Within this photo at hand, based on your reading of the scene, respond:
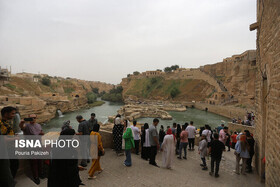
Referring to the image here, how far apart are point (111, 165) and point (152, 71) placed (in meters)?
74.3

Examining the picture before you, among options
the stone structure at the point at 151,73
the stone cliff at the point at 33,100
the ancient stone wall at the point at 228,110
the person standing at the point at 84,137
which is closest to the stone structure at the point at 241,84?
the ancient stone wall at the point at 228,110

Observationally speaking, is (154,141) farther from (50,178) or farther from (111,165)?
(50,178)

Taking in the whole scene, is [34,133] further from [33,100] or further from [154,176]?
[33,100]

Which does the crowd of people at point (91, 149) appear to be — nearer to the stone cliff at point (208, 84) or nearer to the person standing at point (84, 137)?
the person standing at point (84, 137)

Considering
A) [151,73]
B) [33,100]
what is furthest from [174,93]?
[33,100]

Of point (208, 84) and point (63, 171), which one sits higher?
point (208, 84)

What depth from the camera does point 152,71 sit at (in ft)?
255

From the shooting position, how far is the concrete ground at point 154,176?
387 centimetres

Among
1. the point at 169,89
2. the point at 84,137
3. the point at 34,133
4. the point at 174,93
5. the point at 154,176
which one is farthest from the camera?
the point at 169,89

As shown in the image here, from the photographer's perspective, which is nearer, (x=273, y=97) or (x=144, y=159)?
(x=273, y=97)

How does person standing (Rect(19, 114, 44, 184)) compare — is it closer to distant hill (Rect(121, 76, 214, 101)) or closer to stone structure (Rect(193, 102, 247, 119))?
stone structure (Rect(193, 102, 247, 119))

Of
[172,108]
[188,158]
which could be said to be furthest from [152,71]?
[188,158]

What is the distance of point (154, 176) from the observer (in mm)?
4336

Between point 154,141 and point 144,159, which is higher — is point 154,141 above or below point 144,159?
above
